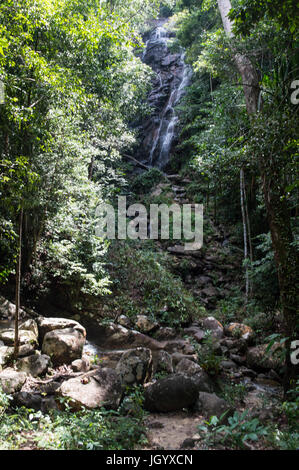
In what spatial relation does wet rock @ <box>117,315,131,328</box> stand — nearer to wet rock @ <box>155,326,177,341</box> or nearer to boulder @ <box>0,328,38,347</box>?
wet rock @ <box>155,326,177,341</box>

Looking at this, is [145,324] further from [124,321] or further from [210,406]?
[210,406]

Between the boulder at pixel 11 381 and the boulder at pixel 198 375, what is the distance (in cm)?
280

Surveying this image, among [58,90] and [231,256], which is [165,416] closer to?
[58,90]

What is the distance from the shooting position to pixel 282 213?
448 centimetres

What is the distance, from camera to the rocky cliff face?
64.5ft

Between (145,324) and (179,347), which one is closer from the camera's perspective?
(179,347)

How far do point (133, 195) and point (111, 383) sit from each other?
515 inches

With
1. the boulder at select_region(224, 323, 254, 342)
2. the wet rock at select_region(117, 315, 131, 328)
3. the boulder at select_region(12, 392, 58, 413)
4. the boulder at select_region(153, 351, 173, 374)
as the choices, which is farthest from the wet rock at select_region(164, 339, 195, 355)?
the boulder at select_region(12, 392, 58, 413)

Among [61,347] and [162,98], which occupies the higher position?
[162,98]

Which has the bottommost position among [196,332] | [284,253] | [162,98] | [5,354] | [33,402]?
[196,332]

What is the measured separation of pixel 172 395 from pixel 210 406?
21.8 inches

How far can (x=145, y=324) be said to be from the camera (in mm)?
8898

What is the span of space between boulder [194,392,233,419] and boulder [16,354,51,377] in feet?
10.6

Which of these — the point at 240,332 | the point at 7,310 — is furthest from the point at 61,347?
the point at 240,332
